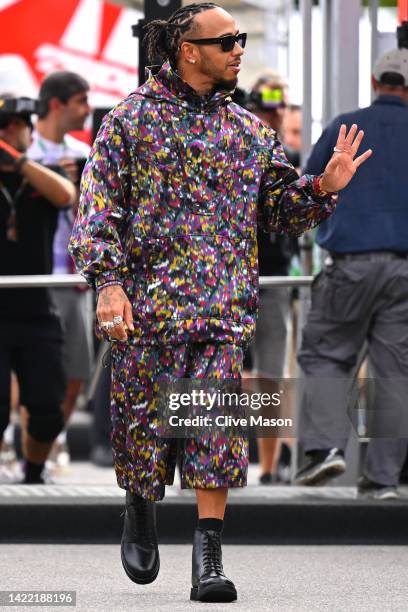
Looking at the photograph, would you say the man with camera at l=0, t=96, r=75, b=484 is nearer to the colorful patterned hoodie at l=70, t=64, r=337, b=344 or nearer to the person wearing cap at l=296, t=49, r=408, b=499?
the person wearing cap at l=296, t=49, r=408, b=499

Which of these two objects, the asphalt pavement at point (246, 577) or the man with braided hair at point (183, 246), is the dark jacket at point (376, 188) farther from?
the man with braided hair at point (183, 246)

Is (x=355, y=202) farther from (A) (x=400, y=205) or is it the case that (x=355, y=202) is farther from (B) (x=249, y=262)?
(B) (x=249, y=262)

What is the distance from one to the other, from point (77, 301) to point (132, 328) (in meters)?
5.50

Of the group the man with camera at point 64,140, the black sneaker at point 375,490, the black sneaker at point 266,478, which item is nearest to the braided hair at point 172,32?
the black sneaker at point 375,490

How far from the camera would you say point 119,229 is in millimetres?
6180

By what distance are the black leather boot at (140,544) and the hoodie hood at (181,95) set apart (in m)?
1.30

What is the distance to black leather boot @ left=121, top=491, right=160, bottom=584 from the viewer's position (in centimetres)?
624

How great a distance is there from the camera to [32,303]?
9023mm

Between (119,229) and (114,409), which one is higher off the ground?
(119,229)

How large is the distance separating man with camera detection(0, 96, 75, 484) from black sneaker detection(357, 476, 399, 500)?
1.57 metres

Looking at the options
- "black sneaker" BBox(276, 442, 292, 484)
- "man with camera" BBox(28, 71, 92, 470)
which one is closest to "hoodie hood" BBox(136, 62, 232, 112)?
"man with camera" BBox(28, 71, 92, 470)

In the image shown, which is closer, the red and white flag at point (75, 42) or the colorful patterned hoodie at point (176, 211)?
the colorful patterned hoodie at point (176, 211)

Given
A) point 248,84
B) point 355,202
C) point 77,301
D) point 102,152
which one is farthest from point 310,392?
point 248,84

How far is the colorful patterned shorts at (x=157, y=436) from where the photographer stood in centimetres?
602
